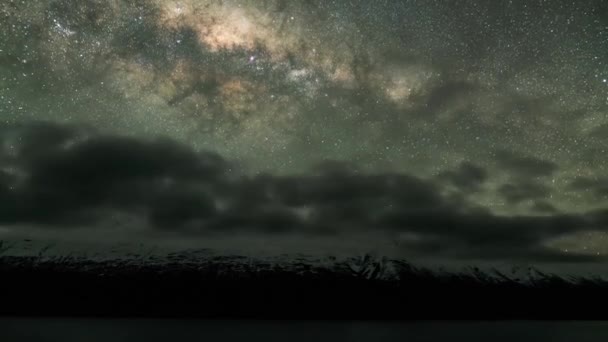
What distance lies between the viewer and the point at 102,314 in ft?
655

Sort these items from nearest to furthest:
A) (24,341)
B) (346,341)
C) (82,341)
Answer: (24,341) → (82,341) → (346,341)

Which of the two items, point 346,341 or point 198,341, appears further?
point 346,341

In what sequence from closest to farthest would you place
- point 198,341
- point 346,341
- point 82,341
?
point 82,341 < point 198,341 < point 346,341

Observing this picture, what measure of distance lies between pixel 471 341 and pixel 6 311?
21137 cm

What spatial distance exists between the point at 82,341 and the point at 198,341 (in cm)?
1585

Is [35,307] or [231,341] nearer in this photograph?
[231,341]

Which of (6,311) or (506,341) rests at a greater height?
(506,341)

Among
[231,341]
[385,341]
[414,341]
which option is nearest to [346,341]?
[385,341]

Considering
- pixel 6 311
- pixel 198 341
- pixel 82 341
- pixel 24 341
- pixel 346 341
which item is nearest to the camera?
pixel 24 341

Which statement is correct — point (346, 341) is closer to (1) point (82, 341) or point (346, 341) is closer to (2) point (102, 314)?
(1) point (82, 341)

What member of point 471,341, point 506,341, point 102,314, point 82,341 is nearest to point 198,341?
point 82,341

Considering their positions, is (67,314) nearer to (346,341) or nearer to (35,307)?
(35,307)

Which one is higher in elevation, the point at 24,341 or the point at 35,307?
the point at 24,341

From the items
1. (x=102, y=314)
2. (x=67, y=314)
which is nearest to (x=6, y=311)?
(x=67, y=314)
